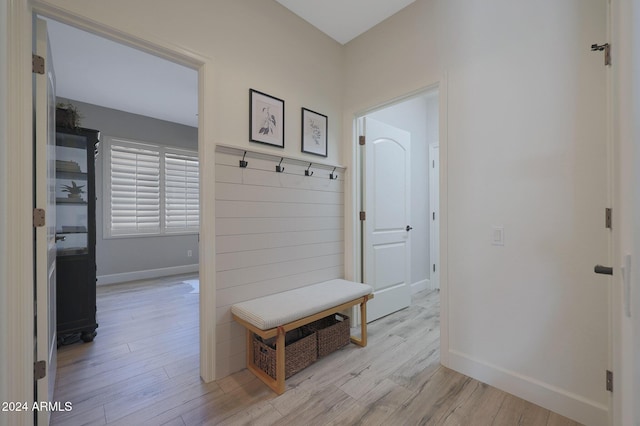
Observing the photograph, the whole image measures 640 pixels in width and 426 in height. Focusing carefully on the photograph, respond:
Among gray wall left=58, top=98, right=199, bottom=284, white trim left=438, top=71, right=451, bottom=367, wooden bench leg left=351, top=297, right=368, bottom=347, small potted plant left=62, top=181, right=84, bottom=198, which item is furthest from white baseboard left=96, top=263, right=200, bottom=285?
white trim left=438, top=71, right=451, bottom=367

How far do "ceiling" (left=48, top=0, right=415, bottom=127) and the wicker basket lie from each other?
265cm

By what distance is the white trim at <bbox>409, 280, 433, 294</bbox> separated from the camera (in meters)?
3.83

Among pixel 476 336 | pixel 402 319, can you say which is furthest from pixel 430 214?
pixel 476 336

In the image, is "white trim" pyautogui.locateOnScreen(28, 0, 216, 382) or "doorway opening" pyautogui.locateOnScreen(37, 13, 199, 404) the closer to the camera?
"white trim" pyautogui.locateOnScreen(28, 0, 216, 382)

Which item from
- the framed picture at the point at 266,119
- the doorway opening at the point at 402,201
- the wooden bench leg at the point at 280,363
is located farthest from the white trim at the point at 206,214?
the doorway opening at the point at 402,201

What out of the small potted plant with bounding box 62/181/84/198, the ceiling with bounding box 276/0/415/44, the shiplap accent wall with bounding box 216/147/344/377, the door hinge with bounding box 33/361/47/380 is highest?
the ceiling with bounding box 276/0/415/44

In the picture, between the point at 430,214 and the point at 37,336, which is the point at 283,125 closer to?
the point at 37,336

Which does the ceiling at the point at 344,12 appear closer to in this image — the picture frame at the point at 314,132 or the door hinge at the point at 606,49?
the picture frame at the point at 314,132

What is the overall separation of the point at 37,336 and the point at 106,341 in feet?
4.36

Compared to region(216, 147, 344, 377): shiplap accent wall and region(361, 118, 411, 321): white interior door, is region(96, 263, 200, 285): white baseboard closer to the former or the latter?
region(216, 147, 344, 377): shiplap accent wall

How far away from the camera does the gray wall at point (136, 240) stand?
169 inches

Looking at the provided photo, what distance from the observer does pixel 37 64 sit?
137cm

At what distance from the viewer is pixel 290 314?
1.82 meters

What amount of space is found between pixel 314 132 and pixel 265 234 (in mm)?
1048
